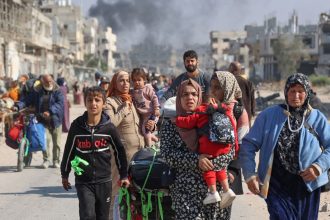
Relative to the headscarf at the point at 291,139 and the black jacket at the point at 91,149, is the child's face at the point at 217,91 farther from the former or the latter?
the black jacket at the point at 91,149

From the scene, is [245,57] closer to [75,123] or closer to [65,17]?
[65,17]

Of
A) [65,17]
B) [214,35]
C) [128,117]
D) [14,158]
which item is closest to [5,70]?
[14,158]

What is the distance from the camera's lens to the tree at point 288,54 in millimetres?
90938

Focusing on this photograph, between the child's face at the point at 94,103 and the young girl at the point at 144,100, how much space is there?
4.99 ft

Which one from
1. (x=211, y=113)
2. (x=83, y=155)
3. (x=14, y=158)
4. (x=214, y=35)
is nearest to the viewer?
(x=211, y=113)

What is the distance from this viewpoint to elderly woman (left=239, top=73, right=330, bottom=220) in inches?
183

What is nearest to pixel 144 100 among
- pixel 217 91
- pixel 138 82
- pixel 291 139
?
pixel 138 82

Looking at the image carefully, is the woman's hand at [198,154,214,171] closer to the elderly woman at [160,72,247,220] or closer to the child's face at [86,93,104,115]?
the elderly woman at [160,72,247,220]

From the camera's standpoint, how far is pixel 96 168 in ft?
17.9

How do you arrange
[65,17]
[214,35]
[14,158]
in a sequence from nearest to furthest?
1. [14,158]
2. [65,17]
3. [214,35]

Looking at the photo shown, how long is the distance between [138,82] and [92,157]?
2.08 meters

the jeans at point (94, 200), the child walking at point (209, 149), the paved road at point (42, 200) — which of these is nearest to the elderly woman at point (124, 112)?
the jeans at point (94, 200)

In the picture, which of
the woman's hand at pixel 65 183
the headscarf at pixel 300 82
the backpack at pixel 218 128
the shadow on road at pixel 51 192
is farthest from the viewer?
the shadow on road at pixel 51 192

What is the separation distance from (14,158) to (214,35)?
14399 cm
